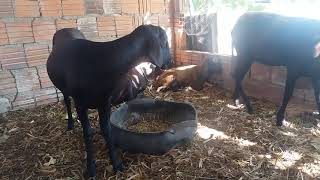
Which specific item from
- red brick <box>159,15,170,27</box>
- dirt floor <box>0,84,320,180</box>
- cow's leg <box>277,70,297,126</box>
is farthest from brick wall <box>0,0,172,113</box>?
cow's leg <box>277,70,297,126</box>

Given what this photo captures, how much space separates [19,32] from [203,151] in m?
3.08

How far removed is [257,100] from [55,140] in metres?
2.80

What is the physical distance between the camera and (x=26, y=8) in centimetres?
435

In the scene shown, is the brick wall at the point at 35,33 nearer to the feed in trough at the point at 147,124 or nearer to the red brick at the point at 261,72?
the feed in trough at the point at 147,124

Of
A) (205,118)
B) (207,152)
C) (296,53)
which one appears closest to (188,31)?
(205,118)

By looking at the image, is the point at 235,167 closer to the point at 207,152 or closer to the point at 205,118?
the point at 207,152

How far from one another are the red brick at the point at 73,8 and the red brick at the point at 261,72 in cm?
277

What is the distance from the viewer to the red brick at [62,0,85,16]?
467cm

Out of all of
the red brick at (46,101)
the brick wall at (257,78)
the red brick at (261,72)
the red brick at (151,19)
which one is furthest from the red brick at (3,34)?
the red brick at (261,72)

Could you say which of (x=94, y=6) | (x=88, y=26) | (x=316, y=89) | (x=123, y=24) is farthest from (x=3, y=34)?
(x=316, y=89)

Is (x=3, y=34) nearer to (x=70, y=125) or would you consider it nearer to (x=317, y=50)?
(x=70, y=125)

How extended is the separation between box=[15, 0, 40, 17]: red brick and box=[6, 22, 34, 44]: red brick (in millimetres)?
136

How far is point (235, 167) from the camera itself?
2814 mm

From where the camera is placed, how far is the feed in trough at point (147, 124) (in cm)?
342
